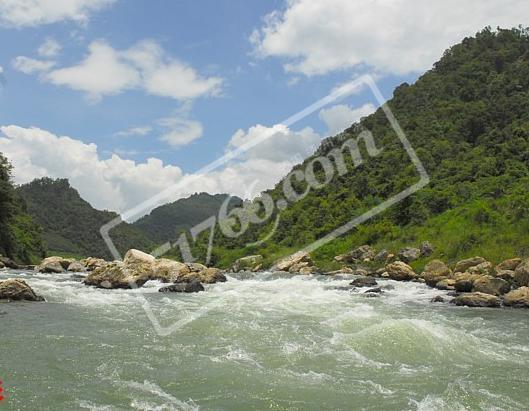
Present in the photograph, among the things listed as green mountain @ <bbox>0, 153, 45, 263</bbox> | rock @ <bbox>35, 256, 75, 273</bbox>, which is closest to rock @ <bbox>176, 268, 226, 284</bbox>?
rock @ <bbox>35, 256, 75, 273</bbox>

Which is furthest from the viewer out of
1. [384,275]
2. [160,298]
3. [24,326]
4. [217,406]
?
[384,275]

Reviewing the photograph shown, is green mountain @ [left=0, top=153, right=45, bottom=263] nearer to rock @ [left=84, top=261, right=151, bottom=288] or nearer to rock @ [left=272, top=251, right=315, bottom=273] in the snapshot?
rock @ [left=84, top=261, right=151, bottom=288]

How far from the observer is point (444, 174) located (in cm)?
5588

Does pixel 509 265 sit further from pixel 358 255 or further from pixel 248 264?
pixel 248 264

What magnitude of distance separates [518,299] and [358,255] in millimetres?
22842

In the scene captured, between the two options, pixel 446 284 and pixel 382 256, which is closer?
pixel 446 284

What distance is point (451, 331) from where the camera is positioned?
1522 centimetres

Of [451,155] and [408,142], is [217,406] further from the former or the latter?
[408,142]

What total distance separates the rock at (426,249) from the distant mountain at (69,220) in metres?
99.8

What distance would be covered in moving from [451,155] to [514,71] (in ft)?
81.1

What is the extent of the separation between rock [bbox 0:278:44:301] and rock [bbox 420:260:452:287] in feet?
67.7

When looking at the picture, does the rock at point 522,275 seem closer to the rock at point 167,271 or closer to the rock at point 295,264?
the rock at point 167,271

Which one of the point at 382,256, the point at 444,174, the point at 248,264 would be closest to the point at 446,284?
the point at 382,256

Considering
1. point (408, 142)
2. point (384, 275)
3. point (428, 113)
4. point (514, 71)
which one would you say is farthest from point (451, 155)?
point (384, 275)
